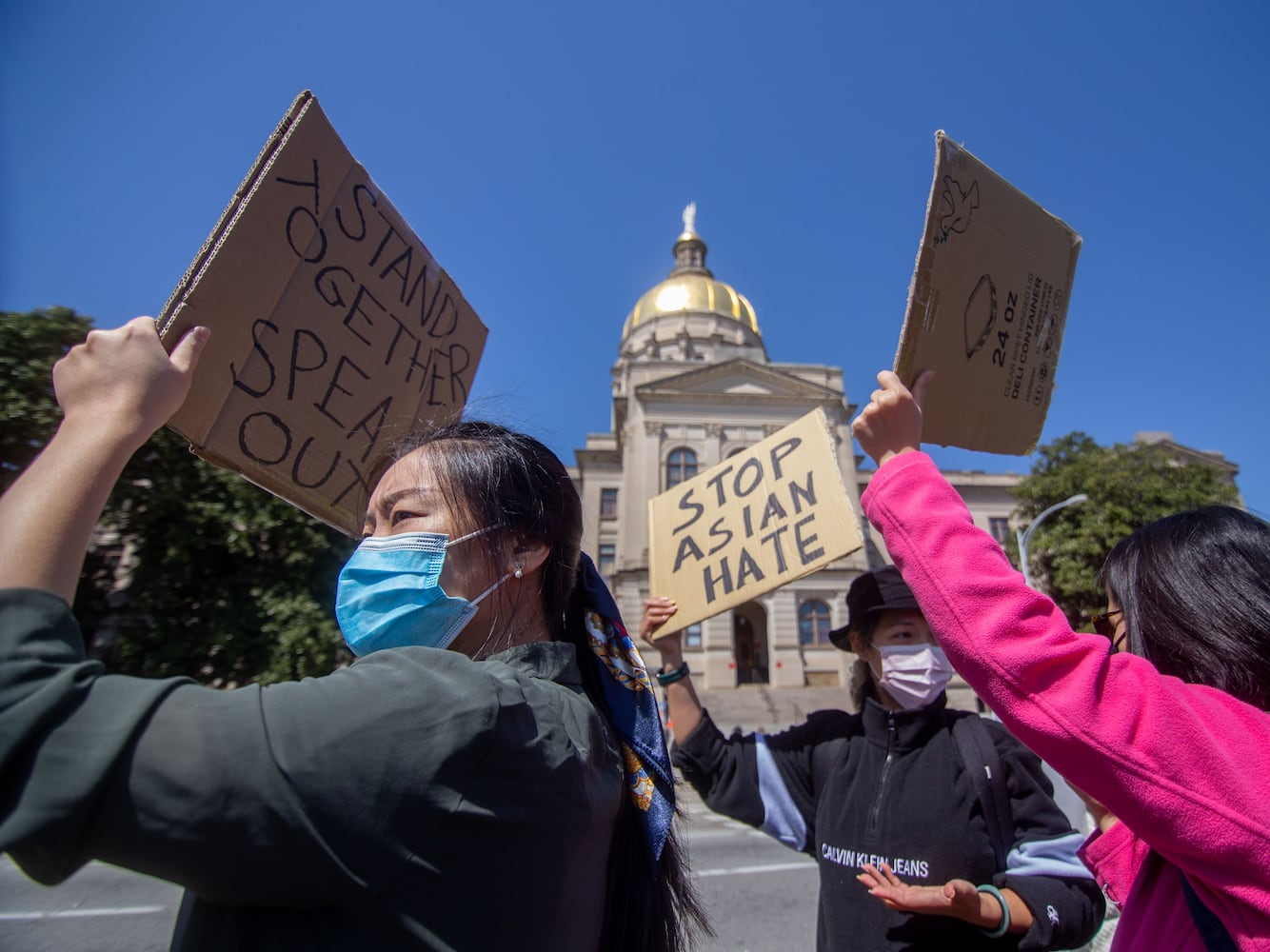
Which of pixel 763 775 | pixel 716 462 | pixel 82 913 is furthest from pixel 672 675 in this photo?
pixel 716 462

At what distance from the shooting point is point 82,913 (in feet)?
18.7

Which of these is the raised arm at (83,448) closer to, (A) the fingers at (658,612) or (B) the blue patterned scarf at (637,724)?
(B) the blue patterned scarf at (637,724)

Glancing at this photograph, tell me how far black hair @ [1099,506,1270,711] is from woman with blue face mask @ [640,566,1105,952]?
1.09 metres

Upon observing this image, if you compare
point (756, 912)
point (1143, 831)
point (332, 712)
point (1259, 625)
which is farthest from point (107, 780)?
point (756, 912)

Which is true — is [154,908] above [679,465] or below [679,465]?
below

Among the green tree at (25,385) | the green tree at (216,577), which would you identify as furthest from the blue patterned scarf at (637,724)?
the green tree at (25,385)

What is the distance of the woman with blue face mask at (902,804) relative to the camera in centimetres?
219

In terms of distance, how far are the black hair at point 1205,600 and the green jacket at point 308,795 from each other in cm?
121

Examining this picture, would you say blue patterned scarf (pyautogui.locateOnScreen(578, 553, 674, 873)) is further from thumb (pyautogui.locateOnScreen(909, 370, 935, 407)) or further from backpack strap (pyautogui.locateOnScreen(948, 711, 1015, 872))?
backpack strap (pyautogui.locateOnScreen(948, 711, 1015, 872))

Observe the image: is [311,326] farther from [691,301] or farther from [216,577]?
[691,301]

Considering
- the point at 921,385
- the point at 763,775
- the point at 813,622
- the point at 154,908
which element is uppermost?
the point at 921,385

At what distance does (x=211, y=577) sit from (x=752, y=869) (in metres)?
12.5

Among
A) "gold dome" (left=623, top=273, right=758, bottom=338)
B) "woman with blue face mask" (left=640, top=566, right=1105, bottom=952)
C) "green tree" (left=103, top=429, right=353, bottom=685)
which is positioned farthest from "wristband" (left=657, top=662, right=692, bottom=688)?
"gold dome" (left=623, top=273, right=758, bottom=338)

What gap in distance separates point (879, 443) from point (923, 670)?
4.58 feet
